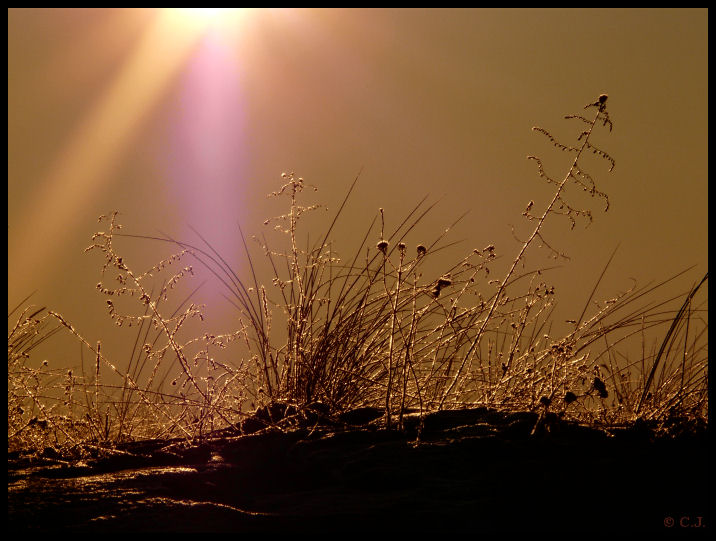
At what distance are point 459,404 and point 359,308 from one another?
54 cm

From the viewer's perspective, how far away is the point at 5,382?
2.59 meters

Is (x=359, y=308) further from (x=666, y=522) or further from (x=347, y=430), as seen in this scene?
(x=666, y=522)

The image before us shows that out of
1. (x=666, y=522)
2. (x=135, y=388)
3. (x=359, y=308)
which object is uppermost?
(x=359, y=308)

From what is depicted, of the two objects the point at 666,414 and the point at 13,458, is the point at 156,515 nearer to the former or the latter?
the point at 13,458

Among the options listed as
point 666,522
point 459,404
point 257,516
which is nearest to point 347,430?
point 459,404

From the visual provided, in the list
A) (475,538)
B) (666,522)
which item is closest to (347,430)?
(475,538)

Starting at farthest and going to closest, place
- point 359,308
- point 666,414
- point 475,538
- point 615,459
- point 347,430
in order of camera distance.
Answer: point 359,308, point 666,414, point 347,430, point 615,459, point 475,538

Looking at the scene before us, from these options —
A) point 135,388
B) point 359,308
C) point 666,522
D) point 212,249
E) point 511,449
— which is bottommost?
point 666,522

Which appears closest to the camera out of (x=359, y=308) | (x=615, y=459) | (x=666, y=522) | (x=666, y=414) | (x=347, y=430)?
(x=666, y=522)

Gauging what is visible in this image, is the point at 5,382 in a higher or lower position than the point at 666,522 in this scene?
higher

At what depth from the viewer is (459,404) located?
281 centimetres

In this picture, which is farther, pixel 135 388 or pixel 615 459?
pixel 135 388

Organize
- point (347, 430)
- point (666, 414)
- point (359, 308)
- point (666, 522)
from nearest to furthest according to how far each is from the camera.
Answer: point (666, 522), point (347, 430), point (666, 414), point (359, 308)

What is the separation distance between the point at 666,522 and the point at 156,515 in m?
1.25
